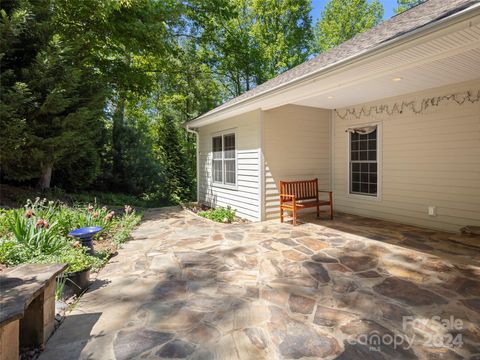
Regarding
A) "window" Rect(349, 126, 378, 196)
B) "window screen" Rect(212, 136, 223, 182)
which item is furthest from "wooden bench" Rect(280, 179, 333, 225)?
"window screen" Rect(212, 136, 223, 182)

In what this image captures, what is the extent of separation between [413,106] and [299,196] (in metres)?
2.88

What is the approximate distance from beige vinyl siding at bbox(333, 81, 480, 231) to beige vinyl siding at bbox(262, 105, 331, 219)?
3.10 feet

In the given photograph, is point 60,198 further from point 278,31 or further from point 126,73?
point 278,31

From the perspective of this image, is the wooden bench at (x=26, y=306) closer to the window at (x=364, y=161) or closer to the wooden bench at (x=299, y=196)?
the wooden bench at (x=299, y=196)

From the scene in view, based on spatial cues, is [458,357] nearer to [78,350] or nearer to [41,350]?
[78,350]

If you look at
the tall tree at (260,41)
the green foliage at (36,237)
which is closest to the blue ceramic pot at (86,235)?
the green foliage at (36,237)

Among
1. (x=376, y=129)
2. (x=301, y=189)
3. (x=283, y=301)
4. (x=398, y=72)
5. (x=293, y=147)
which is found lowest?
(x=283, y=301)

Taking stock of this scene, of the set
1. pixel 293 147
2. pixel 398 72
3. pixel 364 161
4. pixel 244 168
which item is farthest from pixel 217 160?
pixel 398 72

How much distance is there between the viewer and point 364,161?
625cm

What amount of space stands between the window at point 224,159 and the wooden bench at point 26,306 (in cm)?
518

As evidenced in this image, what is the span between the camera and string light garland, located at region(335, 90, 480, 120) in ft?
14.8

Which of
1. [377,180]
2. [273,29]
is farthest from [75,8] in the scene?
[273,29]

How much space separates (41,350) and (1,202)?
18.0ft

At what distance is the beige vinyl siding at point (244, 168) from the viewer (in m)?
6.11
